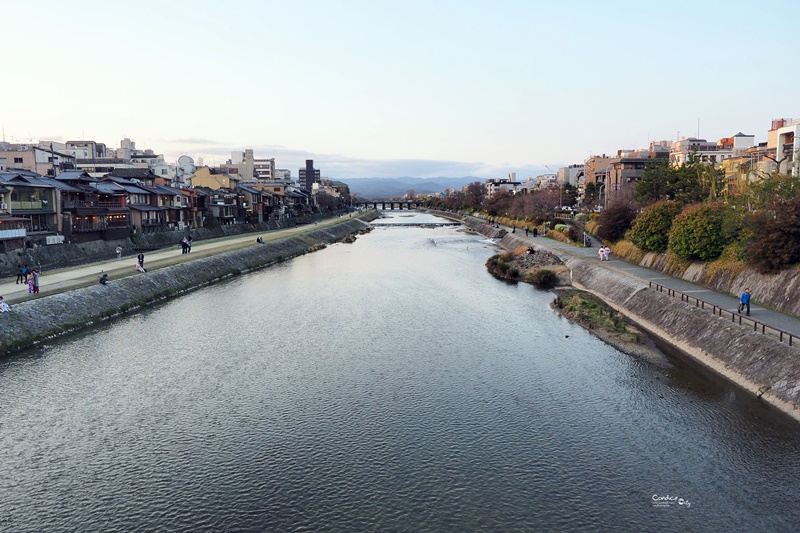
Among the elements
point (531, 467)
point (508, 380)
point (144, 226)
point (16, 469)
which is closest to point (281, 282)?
point (144, 226)

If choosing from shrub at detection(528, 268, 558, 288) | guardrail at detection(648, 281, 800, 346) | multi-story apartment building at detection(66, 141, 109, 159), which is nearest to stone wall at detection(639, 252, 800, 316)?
guardrail at detection(648, 281, 800, 346)

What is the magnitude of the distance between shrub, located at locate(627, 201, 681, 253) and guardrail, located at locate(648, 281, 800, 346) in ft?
27.5

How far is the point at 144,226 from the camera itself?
60969 millimetres

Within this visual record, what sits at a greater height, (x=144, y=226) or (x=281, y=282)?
(x=144, y=226)

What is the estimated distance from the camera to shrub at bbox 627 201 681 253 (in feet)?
126

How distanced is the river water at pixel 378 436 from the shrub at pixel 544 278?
16.2 metres

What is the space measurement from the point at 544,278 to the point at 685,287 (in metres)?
14.1

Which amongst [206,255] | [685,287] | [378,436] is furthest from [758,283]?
[206,255]

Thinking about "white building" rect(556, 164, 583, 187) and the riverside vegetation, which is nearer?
the riverside vegetation

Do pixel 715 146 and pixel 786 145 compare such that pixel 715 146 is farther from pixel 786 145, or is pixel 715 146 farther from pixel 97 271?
pixel 97 271

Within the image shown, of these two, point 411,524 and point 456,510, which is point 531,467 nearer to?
point 456,510

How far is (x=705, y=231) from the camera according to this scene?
32250 mm

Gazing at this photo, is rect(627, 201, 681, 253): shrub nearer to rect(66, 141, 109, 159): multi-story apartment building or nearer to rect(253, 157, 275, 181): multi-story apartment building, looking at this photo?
rect(66, 141, 109, 159): multi-story apartment building

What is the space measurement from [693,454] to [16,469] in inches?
772
